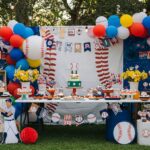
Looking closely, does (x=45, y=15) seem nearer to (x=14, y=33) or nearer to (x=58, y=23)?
(x=58, y=23)

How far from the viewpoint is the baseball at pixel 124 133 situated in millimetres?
6582

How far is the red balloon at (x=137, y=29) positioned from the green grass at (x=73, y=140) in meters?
1.72

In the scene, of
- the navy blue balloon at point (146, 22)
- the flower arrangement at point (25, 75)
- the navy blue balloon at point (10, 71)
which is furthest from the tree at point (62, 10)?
the flower arrangement at point (25, 75)

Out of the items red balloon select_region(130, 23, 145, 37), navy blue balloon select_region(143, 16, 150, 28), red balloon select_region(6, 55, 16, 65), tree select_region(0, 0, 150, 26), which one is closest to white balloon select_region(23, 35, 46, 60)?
red balloon select_region(6, 55, 16, 65)

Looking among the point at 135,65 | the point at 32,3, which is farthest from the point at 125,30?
the point at 32,3

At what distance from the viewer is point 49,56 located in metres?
7.67

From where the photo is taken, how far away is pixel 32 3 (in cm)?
1530

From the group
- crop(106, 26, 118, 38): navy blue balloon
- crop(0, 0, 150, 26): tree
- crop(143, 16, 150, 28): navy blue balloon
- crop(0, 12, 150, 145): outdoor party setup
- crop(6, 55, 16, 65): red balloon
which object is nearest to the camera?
crop(0, 12, 150, 145): outdoor party setup

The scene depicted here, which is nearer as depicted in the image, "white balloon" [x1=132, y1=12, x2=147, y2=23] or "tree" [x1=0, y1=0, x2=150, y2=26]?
"white balloon" [x1=132, y1=12, x2=147, y2=23]

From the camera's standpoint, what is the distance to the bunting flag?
7.66m

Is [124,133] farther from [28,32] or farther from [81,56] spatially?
[28,32]

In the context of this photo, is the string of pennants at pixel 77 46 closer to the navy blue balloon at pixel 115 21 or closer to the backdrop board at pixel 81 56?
the backdrop board at pixel 81 56

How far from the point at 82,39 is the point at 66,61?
0.46 meters

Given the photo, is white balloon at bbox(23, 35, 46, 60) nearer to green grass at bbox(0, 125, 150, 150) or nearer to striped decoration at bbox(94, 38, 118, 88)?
striped decoration at bbox(94, 38, 118, 88)
